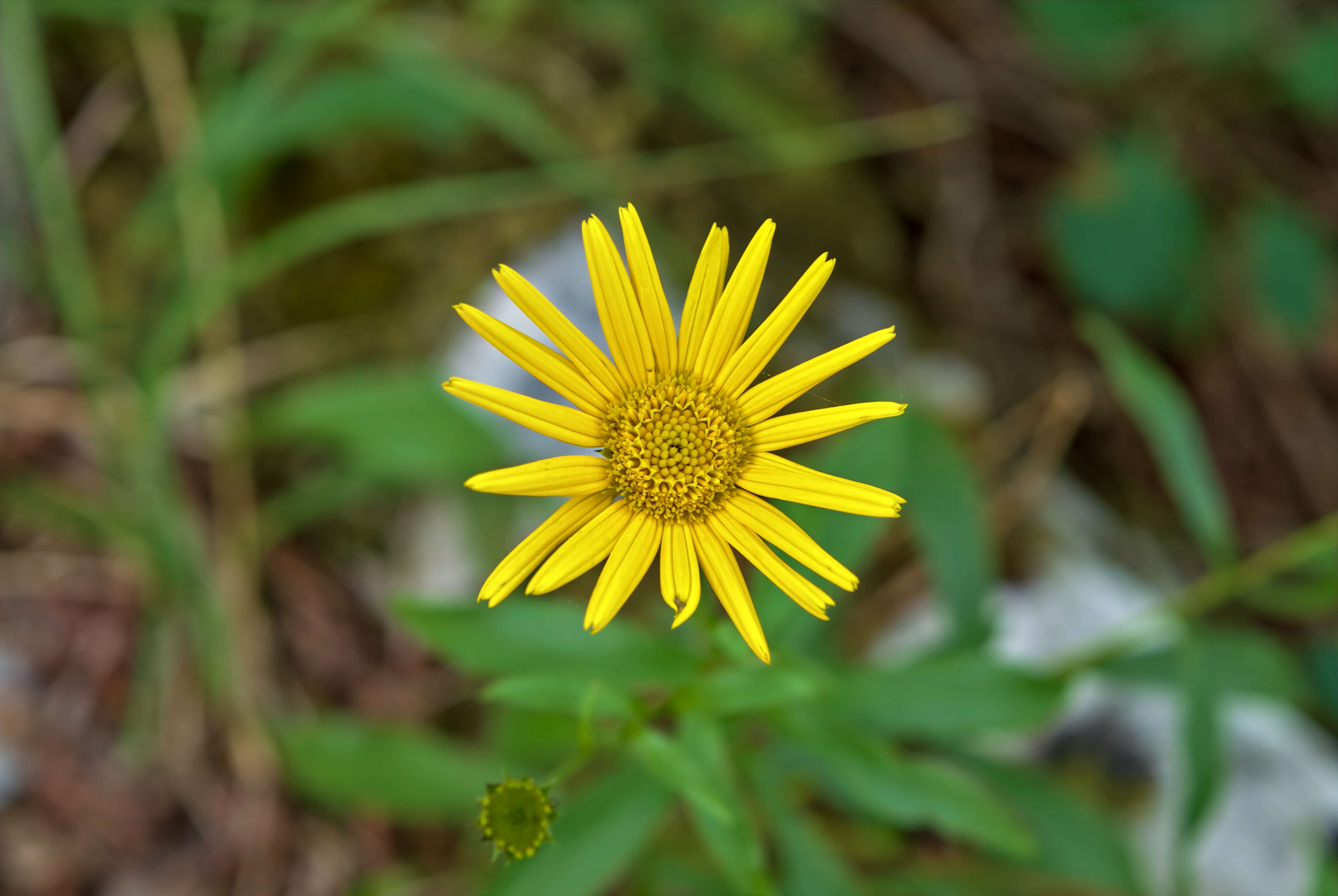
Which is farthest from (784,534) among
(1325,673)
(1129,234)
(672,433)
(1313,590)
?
(1129,234)

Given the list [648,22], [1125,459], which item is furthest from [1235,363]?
[648,22]

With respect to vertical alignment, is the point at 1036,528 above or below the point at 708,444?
above

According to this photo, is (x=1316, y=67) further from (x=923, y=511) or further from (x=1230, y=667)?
(x=923, y=511)

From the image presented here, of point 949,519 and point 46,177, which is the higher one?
point 46,177

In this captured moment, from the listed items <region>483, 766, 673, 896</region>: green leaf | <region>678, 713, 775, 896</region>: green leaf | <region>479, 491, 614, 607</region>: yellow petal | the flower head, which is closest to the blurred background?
<region>483, 766, 673, 896</region>: green leaf

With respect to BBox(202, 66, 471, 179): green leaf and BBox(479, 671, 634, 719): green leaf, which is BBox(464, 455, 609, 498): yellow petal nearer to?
BBox(479, 671, 634, 719): green leaf

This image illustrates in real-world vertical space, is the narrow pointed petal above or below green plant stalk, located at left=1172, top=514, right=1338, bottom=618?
below

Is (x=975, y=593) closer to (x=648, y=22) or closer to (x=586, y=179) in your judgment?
(x=586, y=179)
